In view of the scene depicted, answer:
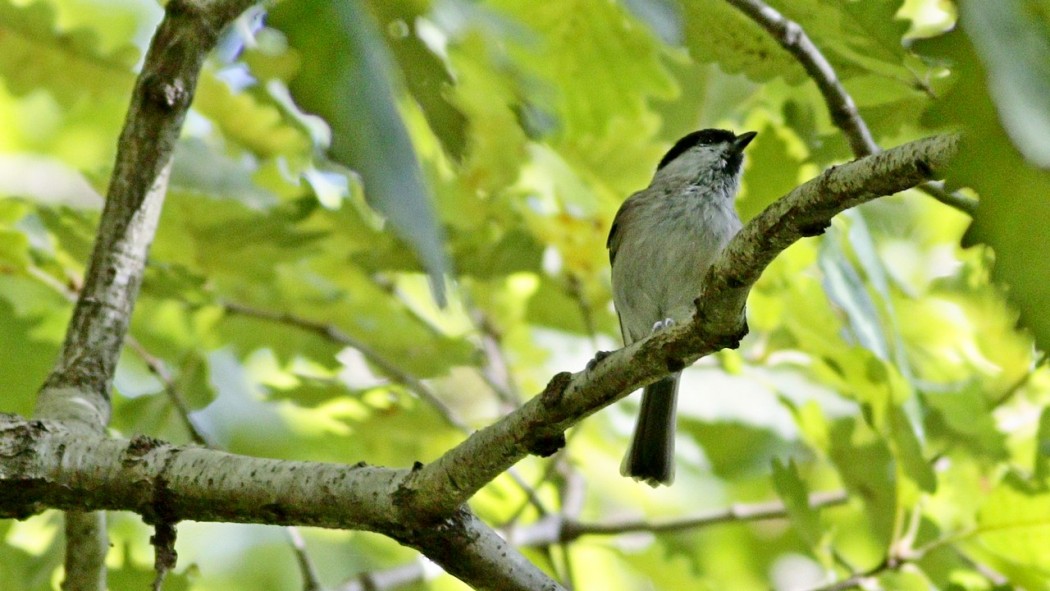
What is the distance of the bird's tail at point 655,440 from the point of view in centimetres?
302

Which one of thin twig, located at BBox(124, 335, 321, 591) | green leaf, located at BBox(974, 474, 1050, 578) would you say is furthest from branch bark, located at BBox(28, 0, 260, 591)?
green leaf, located at BBox(974, 474, 1050, 578)

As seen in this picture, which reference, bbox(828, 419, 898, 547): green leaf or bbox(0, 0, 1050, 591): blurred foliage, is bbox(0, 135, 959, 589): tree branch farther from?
bbox(828, 419, 898, 547): green leaf

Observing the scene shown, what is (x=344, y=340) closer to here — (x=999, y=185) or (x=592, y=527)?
(x=592, y=527)

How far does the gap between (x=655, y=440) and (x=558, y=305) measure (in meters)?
0.63

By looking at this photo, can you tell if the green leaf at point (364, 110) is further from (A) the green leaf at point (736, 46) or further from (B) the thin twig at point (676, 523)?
(B) the thin twig at point (676, 523)

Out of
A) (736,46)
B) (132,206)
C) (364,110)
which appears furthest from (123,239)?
(364,110)

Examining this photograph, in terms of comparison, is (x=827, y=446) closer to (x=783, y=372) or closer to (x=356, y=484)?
(x=783, y=372)

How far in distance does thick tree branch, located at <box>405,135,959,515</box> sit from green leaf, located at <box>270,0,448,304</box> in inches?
27.0

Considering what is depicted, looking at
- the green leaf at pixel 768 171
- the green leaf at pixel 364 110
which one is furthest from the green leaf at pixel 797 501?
the green leaf at pixel 364 110

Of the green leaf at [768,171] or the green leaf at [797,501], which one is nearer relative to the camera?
the green leaf at [797,501]

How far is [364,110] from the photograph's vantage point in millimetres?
748

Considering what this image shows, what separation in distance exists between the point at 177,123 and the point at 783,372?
7.45 feet

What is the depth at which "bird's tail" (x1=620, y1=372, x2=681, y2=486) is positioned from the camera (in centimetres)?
302

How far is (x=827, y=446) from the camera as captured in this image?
275 centimetres
